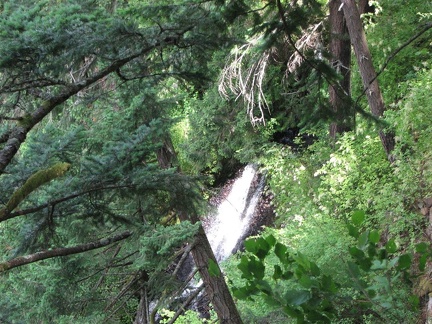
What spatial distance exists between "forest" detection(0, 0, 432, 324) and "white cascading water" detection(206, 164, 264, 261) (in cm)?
60

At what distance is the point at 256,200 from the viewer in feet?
45.5

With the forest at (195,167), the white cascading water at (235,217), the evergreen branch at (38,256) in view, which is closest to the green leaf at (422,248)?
the forest at (195,167)

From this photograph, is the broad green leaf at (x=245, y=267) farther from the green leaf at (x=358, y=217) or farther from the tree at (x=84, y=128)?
the tree at (x=84, y=128)

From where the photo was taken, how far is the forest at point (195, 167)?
11.8 ft

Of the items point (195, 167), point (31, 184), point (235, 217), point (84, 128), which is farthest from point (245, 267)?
point (235, 217)

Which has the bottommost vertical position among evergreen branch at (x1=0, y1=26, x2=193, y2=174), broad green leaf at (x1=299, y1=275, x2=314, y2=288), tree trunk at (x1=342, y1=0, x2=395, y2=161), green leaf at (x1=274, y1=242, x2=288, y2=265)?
broad green leaf at (x1=299, y1=275, x2=314, y2=288)

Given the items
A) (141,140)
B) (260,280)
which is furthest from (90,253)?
(260,280)

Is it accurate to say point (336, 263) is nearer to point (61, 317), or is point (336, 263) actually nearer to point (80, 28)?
point (61, 317)

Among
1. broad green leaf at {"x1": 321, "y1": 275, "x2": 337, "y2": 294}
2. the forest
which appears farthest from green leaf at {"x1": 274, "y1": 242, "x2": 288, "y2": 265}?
broad green leaf at {"x1": 321, "y1": 275, "x2": 337, "y2": 294}

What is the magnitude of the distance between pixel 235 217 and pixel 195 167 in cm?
174

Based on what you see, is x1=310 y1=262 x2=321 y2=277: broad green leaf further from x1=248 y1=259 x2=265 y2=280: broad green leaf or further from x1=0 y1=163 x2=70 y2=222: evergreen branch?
x1=0 y1=163 x2=70 y2=222: evergreen branch

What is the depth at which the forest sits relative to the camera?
3.60 metres

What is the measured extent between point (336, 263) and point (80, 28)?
4.93 metres

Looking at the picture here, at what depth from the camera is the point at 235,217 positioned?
13977mm
